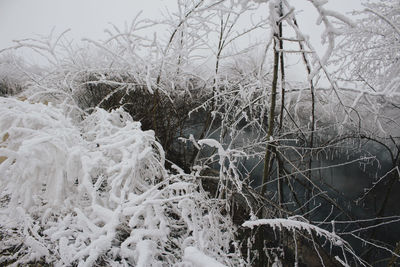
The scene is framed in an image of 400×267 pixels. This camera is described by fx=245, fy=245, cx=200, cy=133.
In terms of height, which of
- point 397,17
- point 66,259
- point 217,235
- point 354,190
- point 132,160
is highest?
point 397,17

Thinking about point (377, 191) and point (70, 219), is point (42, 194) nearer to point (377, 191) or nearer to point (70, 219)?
point (70, 219)

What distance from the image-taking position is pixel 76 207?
0.98m

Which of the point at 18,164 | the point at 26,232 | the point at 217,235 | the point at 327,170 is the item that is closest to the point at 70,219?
the point at 26,232

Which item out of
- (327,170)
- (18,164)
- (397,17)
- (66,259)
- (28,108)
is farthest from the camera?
(327,170)

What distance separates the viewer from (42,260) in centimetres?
83

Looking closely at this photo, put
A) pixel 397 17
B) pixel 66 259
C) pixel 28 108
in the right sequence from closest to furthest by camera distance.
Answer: pixel 66 259 < pixel 28 108 < pixel 397 17

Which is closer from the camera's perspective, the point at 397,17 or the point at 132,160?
the point at 132,160

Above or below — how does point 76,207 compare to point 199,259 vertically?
below

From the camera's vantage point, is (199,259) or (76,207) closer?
(199,259)

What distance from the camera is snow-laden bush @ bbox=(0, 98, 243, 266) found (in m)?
0.82

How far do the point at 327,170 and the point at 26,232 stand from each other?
257 centimetres

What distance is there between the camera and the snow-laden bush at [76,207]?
32.1 inches

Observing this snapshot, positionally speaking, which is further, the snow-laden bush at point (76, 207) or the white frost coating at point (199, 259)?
the snow-laden bush at point (76, 207)

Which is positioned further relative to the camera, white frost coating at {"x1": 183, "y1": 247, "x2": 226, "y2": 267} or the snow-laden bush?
the snow-laden bush
